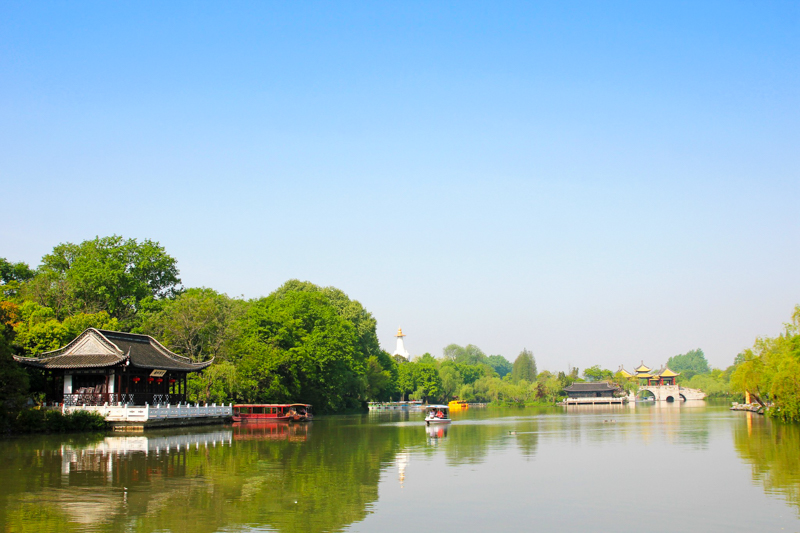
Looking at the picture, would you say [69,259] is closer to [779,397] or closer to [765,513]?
[779,397]

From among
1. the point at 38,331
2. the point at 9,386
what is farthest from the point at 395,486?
the point at 38,331

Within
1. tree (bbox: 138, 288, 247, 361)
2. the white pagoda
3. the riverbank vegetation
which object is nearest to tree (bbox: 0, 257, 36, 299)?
the riverbank vegetation

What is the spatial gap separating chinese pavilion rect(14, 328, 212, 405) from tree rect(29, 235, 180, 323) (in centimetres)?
1991

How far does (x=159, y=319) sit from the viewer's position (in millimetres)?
54344

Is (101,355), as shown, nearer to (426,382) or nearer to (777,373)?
(777,373)

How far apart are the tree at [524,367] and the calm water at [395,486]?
12329 cm

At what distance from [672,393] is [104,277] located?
10812 centimetres

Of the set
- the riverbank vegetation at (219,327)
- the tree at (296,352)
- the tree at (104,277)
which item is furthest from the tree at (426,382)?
the tree at (104,277)

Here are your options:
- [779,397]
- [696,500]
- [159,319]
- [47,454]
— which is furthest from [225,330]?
[696,500]

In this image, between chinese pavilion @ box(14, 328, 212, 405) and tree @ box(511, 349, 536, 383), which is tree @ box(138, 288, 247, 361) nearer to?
chinese pavilion @ box(14, 328, 212, 405)

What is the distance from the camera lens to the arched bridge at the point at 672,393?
12862cm

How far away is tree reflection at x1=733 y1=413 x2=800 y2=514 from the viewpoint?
16578 mm

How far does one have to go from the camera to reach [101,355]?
38250 millimetres

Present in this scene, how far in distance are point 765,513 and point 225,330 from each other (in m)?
45.9
